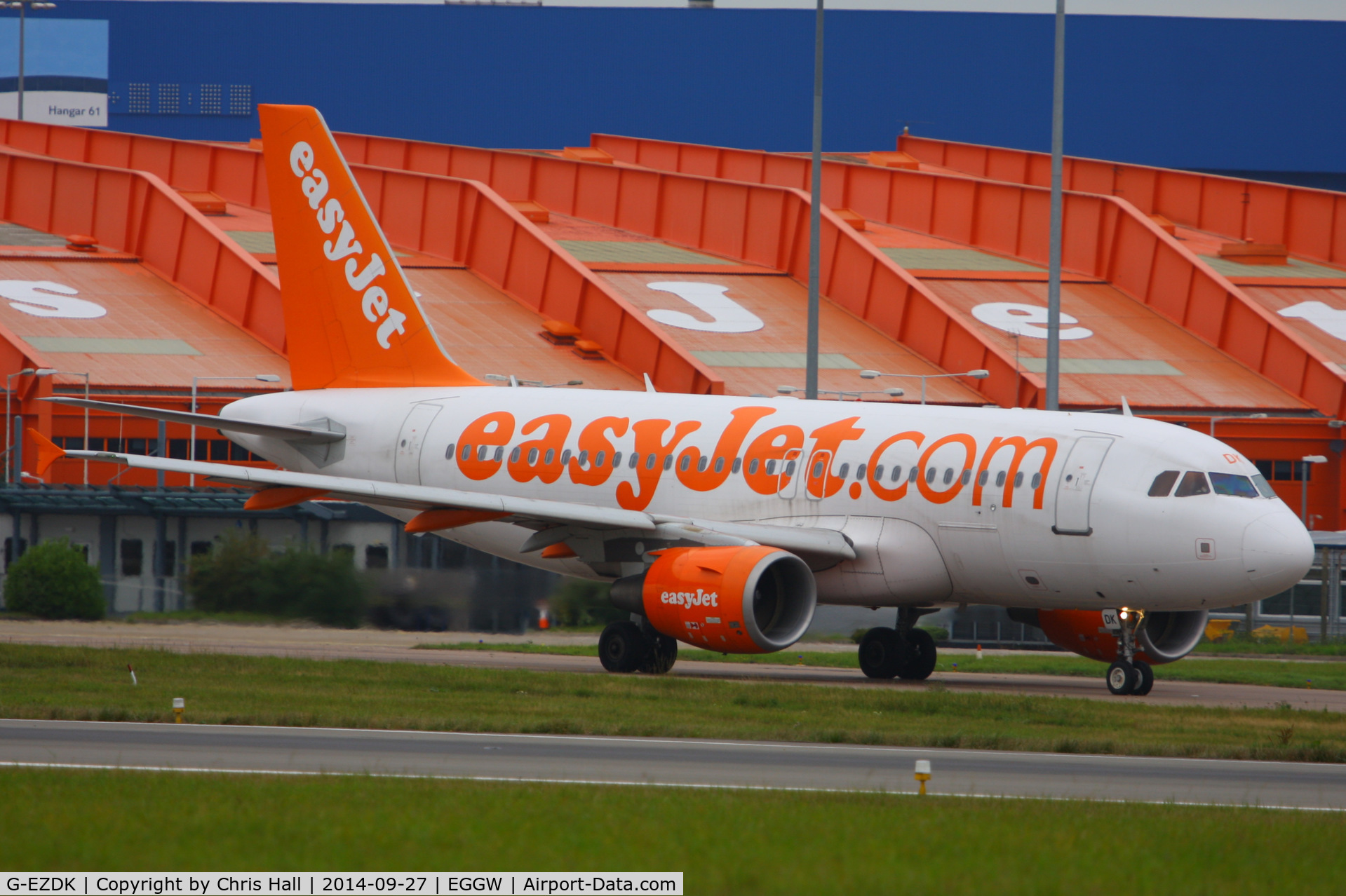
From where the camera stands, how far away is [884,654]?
26.2m

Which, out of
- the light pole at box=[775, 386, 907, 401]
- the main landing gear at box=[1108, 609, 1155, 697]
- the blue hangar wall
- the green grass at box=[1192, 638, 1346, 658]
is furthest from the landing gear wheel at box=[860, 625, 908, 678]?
the blue hangar wall

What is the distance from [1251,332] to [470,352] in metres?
24.4

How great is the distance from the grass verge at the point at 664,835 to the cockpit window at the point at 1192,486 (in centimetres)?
1001

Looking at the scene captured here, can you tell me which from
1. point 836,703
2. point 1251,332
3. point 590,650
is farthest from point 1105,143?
point 836,703

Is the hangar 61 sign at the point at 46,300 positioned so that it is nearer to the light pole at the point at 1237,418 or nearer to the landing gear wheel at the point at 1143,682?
the light pole at the point at 1237,418

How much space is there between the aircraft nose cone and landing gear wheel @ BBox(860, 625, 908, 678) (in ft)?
18.4

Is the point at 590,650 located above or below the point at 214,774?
below

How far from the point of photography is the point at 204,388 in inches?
1807

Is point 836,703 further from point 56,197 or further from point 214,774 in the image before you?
point 56,197

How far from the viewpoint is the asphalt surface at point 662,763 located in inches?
562

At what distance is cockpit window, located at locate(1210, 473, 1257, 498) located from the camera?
22.9 m

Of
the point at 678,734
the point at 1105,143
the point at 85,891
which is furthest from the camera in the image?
the point at 1105,143

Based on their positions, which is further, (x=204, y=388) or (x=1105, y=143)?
(x=1105, y=143)

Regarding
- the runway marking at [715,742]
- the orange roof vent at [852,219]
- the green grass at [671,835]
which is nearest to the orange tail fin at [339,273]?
the runway marking at [715,742]
